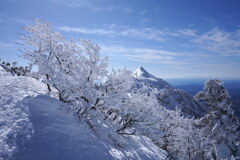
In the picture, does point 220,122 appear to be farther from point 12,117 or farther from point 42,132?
point 12,117

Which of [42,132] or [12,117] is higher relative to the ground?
[12,117]

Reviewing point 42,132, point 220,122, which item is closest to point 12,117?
point 42,132

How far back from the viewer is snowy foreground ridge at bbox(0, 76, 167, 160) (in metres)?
6.14

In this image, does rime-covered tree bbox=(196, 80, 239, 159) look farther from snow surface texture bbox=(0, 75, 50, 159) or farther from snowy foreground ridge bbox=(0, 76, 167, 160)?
snow surface texture bbox=(0, 75, 50, 159)

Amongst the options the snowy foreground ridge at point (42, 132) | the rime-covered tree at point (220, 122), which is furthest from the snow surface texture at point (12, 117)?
the rime-covered tree at point (220, 122)

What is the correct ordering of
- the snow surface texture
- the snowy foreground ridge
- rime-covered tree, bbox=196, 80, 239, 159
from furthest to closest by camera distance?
rime-covered tree, bbox=196, 80, 239, 159, the snowy foreground ridge, the snow surface texture

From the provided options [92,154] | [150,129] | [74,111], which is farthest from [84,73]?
[150,129]

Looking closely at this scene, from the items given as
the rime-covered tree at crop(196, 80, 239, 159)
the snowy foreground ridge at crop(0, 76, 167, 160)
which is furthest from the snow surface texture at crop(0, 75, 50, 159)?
the rime-covered tree at crop(196, 80, 239, 159)

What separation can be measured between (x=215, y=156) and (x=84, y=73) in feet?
72.4

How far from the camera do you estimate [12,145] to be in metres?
5.93

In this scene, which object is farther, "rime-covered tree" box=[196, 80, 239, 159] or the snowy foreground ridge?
"rime-covered tree" box=[196, 80, 239, 159]

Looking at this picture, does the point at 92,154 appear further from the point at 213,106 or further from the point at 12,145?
the point at 213,106

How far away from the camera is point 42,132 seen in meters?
7.01

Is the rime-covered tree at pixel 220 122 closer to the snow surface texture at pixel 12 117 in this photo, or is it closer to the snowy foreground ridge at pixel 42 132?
the snowy foreground ridge at pixel 42 132
